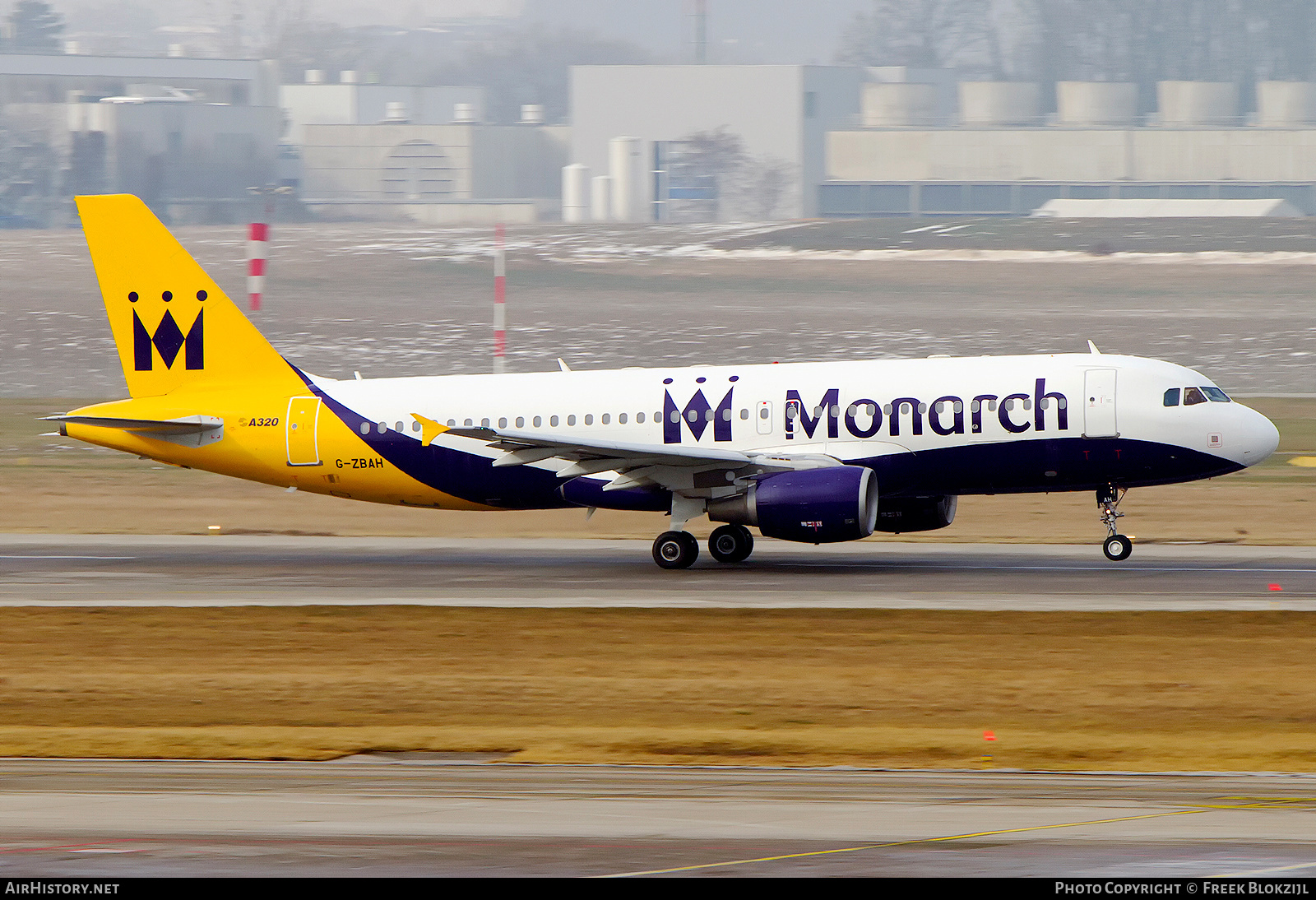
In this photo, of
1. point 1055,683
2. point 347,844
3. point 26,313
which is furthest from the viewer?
point 26,313

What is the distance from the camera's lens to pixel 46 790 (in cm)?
1570

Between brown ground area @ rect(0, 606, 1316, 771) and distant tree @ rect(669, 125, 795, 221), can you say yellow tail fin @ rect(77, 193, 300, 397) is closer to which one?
brown ground area @ rect(0, 606, 1316, 771)

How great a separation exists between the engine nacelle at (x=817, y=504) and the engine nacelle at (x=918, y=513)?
7.27 ft

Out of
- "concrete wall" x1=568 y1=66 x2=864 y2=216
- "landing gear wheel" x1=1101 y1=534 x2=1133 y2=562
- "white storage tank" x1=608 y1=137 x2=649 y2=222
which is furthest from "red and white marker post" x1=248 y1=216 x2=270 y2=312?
"concrete wall" x1=568 y1=66 x2=864 y2=216

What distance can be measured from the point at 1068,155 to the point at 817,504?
14169 centimetres

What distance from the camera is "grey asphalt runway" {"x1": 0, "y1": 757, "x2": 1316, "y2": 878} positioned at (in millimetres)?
12492

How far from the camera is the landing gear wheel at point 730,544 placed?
1339 inches

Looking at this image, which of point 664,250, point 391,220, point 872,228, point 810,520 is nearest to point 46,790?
point 810,520

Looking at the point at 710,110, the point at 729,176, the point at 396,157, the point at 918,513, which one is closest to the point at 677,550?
the point at 918,513

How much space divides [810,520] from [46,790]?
17395 mm

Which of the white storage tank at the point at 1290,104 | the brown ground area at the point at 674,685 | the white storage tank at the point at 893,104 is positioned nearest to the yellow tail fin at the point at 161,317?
the brown ground area at the point at 674,685

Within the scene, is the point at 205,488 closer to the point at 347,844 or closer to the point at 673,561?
the point at 673,561

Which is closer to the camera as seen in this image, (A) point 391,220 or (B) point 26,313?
(B) point 26,313

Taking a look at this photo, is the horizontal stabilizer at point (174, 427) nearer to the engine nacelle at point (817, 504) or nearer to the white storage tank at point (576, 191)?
the engine nacelle at point (817, 504)
